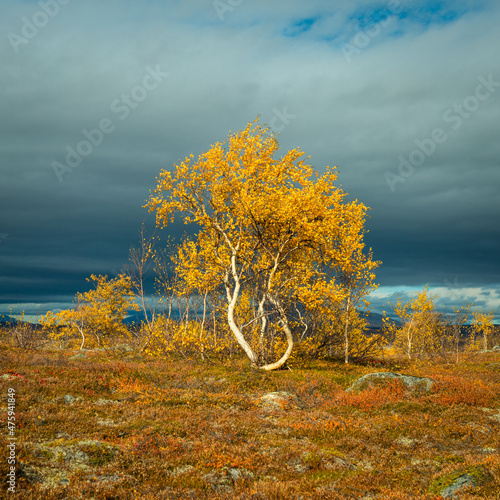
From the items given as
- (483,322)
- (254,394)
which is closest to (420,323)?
(483,322)

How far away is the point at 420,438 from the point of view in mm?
14227

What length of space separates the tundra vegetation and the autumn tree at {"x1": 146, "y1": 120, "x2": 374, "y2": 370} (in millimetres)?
A: 163

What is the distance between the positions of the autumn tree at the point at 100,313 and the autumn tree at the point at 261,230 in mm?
32765

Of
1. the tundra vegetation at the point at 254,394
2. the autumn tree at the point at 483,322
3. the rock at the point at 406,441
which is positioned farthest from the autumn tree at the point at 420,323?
the rock at the point at 406,441

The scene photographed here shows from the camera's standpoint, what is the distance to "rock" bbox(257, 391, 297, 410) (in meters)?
19.4

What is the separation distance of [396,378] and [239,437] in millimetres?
13097

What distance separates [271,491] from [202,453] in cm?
341

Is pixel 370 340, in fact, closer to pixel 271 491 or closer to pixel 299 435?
pixel 299 435

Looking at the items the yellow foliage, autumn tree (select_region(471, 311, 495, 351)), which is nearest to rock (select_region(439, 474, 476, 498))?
the yellow foliage

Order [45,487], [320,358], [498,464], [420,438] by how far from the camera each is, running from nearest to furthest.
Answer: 1. [45,487]
2. [498,464]
3. [420,438]
4. [320,358]

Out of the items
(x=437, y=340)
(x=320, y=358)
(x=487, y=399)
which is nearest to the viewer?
(x=487, y=399)

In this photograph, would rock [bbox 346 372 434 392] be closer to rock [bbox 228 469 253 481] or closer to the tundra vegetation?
the tundra vegetation

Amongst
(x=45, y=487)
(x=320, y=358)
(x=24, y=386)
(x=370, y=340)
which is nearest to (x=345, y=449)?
(x=45, y=487)

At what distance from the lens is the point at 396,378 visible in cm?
2284
